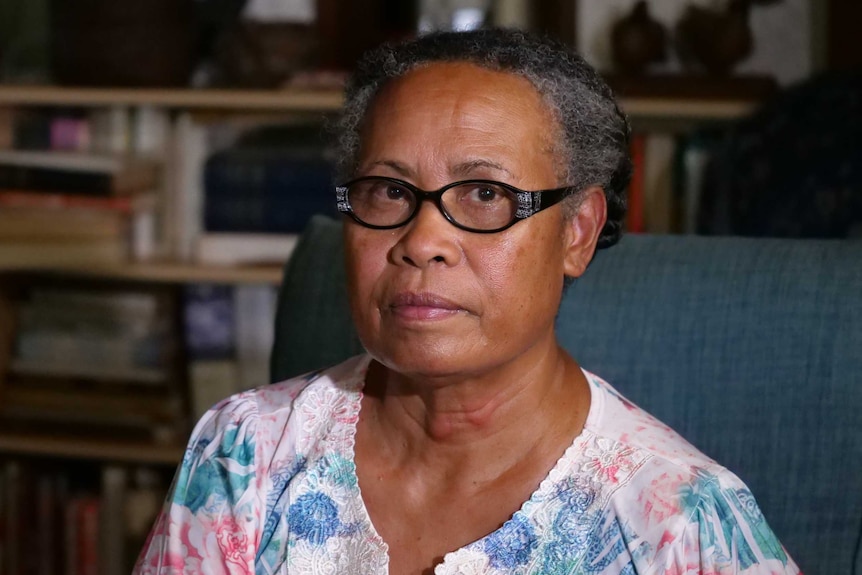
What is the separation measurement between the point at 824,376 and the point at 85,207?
170cm

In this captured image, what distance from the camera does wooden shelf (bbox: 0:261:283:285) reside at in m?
2.50

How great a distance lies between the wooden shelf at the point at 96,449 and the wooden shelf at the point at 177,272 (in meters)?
0.40

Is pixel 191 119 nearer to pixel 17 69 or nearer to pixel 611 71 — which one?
pixel 17 69

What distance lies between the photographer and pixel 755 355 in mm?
1450

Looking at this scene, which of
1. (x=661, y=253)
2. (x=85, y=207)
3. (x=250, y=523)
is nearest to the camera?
(x=250, y=523)

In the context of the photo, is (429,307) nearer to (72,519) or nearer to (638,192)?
(638,192)

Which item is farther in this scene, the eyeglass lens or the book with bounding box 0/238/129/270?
the book with bounding box 0/238/129/270

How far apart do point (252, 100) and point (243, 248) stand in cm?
34

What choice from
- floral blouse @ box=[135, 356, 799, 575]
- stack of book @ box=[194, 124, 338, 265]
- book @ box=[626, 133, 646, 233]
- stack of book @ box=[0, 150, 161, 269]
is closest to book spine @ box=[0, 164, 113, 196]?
stack of book @ box=[0, 150, 161, 269]

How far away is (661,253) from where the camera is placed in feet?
5.11

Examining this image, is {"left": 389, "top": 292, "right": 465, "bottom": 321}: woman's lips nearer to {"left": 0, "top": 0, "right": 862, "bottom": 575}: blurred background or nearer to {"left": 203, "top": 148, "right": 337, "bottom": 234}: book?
{"left": 0, "top": 0, "right": 862, "bottom": 575}: blurred background

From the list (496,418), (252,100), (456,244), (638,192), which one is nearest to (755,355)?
(496,418)

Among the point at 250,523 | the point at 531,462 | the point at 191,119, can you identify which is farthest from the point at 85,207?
the point at 531,462

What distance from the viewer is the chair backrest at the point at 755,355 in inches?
54.9
